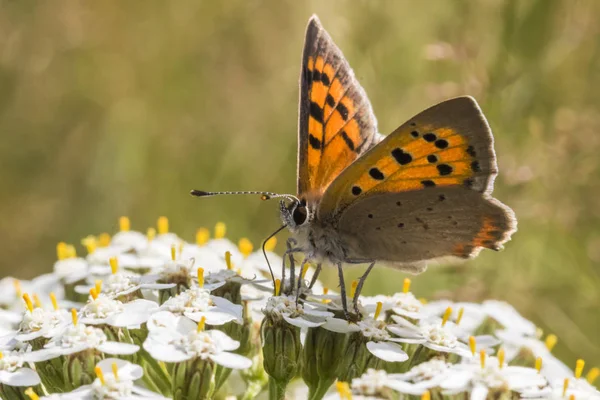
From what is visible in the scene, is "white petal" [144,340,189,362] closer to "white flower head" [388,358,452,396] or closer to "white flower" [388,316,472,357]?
"white flower head" [388,358,452,396]

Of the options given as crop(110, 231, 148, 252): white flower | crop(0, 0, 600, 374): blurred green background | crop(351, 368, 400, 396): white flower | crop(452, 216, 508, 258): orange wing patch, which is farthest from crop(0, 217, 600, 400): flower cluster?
crop(0, 0, 600, 374): blurred green background

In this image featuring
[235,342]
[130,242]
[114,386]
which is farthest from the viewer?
[130,242]

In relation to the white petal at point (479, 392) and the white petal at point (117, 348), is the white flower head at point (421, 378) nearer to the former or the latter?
the white petal at point (479, 392)

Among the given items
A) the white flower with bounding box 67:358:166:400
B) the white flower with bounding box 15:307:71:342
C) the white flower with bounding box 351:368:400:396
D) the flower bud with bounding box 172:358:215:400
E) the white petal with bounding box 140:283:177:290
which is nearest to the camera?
the white flower with bounding box 67:358:166:400

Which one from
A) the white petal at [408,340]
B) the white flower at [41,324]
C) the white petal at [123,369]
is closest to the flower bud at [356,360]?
the white petal at [408,340]

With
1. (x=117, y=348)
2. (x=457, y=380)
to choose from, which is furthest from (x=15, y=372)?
(x=457, y=380)

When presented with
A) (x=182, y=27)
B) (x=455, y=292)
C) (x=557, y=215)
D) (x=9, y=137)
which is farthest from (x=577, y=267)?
(x=9, y=137)

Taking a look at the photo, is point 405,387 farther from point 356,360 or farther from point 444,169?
point 444,169
